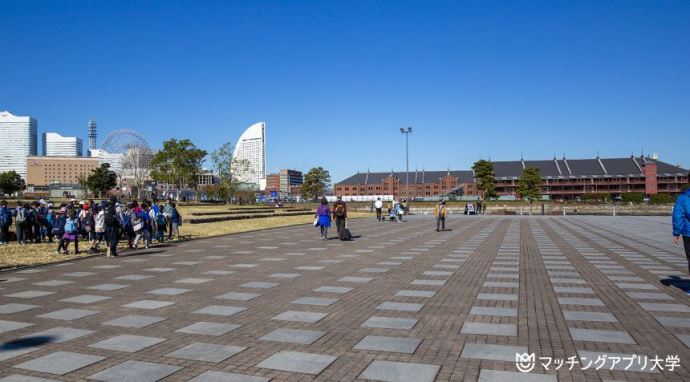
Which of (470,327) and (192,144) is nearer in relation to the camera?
(470,327)

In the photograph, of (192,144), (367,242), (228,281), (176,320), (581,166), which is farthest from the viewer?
(581,166)

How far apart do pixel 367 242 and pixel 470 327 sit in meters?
13.9

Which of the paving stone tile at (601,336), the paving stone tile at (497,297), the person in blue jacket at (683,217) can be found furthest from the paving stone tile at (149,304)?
the person in blue jacket at (683,217)

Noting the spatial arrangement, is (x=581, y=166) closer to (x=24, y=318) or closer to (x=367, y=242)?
(x=367, y=242)

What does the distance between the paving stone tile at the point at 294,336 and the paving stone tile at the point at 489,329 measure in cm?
214

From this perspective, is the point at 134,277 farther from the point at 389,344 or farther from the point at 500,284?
the point at 500,284

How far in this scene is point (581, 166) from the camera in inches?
5556

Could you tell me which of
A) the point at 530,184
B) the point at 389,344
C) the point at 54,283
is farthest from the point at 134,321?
the point at 530,184

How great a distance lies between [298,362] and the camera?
5.49m

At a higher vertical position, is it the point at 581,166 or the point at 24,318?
the point at 581,166

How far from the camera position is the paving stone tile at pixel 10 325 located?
23.2ft

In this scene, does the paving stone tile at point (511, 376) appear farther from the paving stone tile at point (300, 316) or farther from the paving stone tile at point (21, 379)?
the paving stone tile at point (21, 379)

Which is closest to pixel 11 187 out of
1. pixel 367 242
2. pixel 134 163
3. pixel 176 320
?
pixel 134 163

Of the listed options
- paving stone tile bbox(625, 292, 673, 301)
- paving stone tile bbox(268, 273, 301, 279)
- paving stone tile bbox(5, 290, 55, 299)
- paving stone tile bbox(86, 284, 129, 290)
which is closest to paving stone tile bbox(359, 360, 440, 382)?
paving stone tile bbox(625, 292, 673, 301)
